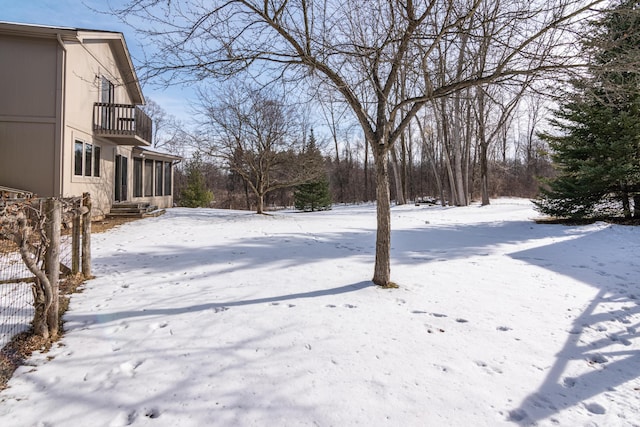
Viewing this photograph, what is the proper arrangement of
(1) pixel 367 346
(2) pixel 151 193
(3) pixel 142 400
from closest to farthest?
(3) pixel 142 400, (1) pixel 367 346, (2) pixel 151 193

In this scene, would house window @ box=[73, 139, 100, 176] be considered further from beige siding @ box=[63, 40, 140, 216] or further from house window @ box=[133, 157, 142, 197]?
house window @ box=[133, 157, 142, 197]

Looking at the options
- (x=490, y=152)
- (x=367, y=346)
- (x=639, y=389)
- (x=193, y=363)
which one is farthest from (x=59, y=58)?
(x=490, y=152)

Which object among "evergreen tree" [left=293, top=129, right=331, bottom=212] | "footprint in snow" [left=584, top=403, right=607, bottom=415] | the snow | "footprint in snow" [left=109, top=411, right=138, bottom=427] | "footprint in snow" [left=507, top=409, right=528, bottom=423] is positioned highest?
"evergreen tree" [left=293, top=129, right=331, bottom=212]

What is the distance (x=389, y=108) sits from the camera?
5.16 meters

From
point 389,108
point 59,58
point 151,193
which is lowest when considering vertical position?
point 151,193

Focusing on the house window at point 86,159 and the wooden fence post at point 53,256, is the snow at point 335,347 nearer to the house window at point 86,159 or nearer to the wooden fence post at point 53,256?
the wooden fence post at point 53,256

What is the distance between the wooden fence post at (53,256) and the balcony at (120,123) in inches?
382

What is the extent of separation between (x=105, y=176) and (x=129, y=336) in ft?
36.5

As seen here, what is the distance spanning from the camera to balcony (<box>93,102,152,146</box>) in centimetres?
1145

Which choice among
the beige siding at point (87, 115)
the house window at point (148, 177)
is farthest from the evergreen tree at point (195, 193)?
the beige siding at point (87, 115)

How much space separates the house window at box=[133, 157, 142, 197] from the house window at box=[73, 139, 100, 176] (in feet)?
13.4

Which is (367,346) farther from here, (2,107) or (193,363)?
(2,107)

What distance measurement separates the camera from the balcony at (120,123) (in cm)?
1145

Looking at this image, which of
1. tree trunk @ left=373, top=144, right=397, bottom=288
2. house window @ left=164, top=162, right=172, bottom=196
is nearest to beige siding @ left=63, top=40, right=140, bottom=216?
house window @ left=164, top=162, right=172, bottom=196
